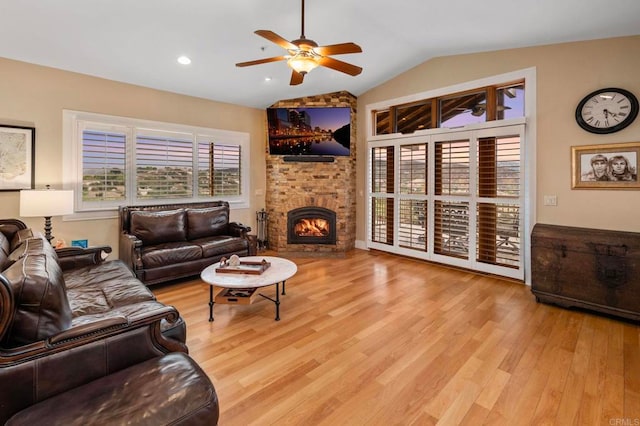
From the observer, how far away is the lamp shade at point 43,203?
3.32 m

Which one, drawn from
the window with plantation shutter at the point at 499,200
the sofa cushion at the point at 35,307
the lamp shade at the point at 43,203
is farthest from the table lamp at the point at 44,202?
the window with plantation shutter at the point at 499,200

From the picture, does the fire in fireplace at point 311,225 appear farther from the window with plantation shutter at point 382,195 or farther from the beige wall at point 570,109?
the beige wall at point 570,109

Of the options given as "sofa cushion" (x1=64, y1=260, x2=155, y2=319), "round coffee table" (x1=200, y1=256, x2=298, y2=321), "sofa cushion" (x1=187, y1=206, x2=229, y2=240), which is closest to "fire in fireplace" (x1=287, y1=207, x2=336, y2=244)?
"sofa cushion" (x1=187, y1=206, x2=229, y2=240)

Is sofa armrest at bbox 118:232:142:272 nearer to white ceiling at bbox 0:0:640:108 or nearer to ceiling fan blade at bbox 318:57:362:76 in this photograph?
white ceiling at bbox 0:0:640:108

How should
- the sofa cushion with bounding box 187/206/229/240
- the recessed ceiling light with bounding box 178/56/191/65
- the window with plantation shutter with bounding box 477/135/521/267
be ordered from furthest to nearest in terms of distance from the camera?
1. the sofa cushion with bounding box 187/206/229/240
2. the window with plantation shutter with bounding box 477/135/521/267
3. the recessed ceiling light with bounding box 178/56/191/65

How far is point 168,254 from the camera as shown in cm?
396

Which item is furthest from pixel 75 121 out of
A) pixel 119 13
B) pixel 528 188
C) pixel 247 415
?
pixel 528 188

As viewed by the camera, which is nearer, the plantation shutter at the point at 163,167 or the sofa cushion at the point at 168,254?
the sofa cushion at the point at 168,254

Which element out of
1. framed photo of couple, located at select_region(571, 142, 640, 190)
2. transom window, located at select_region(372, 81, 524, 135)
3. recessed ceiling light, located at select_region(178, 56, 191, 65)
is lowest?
framed photo of couple, located at select_region(571, 142, 640, 190)

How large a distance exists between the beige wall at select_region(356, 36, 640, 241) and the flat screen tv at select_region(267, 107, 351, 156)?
7.47 feet

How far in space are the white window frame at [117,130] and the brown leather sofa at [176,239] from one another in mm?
246

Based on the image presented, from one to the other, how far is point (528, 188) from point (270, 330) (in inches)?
144

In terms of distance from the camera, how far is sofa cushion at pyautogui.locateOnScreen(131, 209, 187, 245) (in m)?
4.25

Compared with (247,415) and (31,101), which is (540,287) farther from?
(31,101)
